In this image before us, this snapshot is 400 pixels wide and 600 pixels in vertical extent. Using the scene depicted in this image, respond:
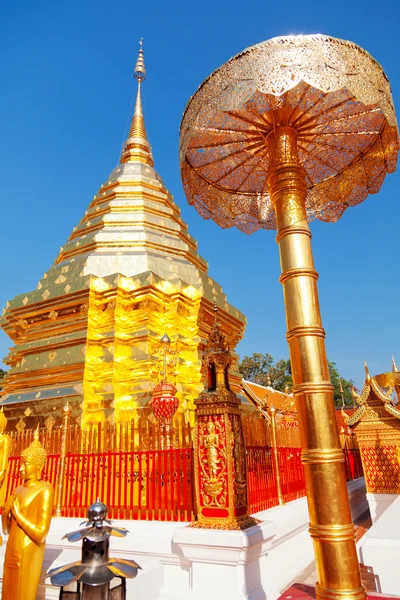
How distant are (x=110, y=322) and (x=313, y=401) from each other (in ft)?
27.3

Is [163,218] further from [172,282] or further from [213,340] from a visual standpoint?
[213,340]

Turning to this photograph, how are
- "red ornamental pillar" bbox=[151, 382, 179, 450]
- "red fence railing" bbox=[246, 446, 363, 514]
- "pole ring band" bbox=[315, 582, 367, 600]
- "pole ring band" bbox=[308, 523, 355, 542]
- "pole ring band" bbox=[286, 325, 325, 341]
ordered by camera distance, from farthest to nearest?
1. "red ornamental pillar" bbox=[151, 382, 179, 450]
2. "red fence railing" bbox=[246, 446, 363, 514]
3. "pole ring band" bbox=[286, 325, 325, 341]
4. "pole ring band" bbox=[308, 523, 355, 542]
5. "pole ring band" bbox=[315, 582, 367, 600]

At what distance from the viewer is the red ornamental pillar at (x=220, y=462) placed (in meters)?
4.18

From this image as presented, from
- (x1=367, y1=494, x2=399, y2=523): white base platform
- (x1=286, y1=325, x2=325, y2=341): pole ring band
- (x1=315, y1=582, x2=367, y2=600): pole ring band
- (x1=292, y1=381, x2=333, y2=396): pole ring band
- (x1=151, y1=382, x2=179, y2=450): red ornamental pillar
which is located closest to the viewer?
(x1=315, y1=582, x2=367, y2=600): pole ring band

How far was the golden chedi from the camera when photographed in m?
9.53

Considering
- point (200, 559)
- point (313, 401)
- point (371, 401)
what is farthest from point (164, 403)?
point (313, 401)

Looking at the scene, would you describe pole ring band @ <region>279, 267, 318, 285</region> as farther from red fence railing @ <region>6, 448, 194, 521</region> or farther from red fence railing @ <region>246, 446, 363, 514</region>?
red fence railing @ <region>246, 446, 363, 514</region>

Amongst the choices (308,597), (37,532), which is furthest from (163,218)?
(308,597)

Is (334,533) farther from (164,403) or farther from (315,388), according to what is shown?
(164,403)

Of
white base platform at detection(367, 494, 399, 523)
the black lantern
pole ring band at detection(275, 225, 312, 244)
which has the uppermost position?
pole ring band at detection(275, 225, 312, 244)

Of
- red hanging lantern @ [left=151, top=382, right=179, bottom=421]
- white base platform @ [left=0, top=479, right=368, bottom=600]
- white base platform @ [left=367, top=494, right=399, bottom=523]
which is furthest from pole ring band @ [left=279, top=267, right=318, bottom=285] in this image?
white base platform @ [left=367, top=494, right=399, bottom=523]

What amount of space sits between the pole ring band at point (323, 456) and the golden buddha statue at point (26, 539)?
262 cm

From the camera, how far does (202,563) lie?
3.96 m

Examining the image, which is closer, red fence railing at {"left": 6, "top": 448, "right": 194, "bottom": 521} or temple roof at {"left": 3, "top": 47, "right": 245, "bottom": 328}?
red fence railing at {"left": 6, "top": 448, "right": 194, "bottom": 521}
